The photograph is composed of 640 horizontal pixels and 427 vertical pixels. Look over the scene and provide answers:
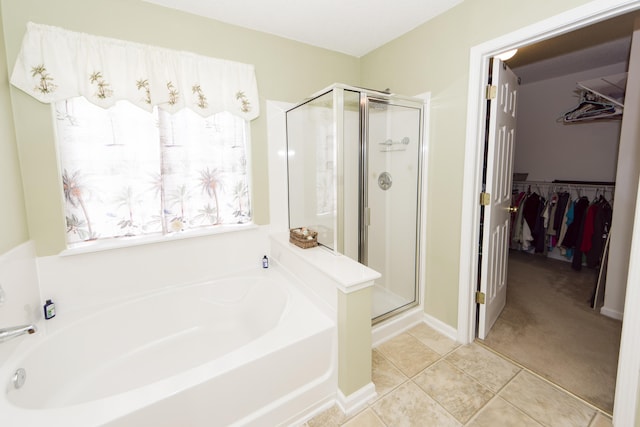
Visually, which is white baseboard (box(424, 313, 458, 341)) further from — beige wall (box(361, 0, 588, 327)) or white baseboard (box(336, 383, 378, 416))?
white baseboard (box(336, 383, 378, 416))

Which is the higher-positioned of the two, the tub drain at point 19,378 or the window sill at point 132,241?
the window sill at point 132,241

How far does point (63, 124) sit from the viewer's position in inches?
69.4

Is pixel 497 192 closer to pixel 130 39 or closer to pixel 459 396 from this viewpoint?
pixel 459 396

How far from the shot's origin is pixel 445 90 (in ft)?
7.01

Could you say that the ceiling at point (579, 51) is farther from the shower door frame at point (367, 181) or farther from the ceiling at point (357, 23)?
the shower door frame at point (367, 181)

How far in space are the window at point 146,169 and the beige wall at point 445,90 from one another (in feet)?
5.00

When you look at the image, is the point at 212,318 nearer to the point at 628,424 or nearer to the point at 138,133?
the point at 138,133

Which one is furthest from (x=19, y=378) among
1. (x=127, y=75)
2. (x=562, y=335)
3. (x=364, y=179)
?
(x=562, y=335)

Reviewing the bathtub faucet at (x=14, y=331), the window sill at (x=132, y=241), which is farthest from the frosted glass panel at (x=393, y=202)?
the bathtub faucet at (x=14, y=331)

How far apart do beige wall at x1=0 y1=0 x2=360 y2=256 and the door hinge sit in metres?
1.48

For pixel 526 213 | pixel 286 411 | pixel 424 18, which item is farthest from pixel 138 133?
pixel 526 213

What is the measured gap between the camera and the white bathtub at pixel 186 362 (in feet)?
3.84

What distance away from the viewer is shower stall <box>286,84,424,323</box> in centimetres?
201

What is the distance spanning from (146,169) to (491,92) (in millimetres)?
2481
